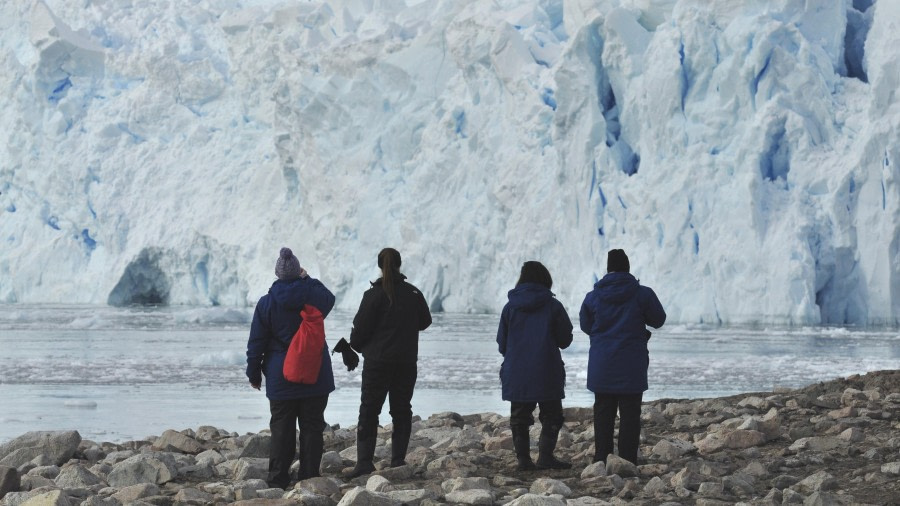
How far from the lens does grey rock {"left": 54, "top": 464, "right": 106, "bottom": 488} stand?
4.06 metres

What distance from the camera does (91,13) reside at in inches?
1533

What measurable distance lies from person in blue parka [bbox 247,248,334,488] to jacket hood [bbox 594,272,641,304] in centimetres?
105

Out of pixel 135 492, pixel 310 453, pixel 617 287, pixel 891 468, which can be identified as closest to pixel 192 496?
pixel 135 492

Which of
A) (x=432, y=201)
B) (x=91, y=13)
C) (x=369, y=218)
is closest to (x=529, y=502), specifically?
(x=432, y=201)

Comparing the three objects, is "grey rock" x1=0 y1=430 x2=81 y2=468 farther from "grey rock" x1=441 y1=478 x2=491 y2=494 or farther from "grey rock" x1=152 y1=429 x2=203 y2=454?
"grey rock" x1=441 y1=478 x2=491 y2=494

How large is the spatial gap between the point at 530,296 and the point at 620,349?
389mm

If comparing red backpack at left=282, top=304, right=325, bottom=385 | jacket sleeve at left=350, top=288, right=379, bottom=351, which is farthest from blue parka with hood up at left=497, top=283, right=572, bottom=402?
red backpack at left=282, top=304, right=325, bottom=385

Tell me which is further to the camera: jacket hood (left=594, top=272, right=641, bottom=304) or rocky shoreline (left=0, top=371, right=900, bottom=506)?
jacket hood (left=594, top=272, right=641, bottom=304)

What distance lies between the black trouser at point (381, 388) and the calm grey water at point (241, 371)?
3034 mm

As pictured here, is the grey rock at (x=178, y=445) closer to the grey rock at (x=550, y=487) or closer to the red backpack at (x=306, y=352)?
the red backpack at (x=306, y=352)

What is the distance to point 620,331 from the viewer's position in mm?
4395

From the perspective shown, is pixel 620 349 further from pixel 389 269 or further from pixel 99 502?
pixel 99 502

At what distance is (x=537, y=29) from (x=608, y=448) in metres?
24.6

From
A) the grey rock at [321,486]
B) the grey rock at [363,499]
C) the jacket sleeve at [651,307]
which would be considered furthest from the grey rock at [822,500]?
the grey rock at [321,486]
